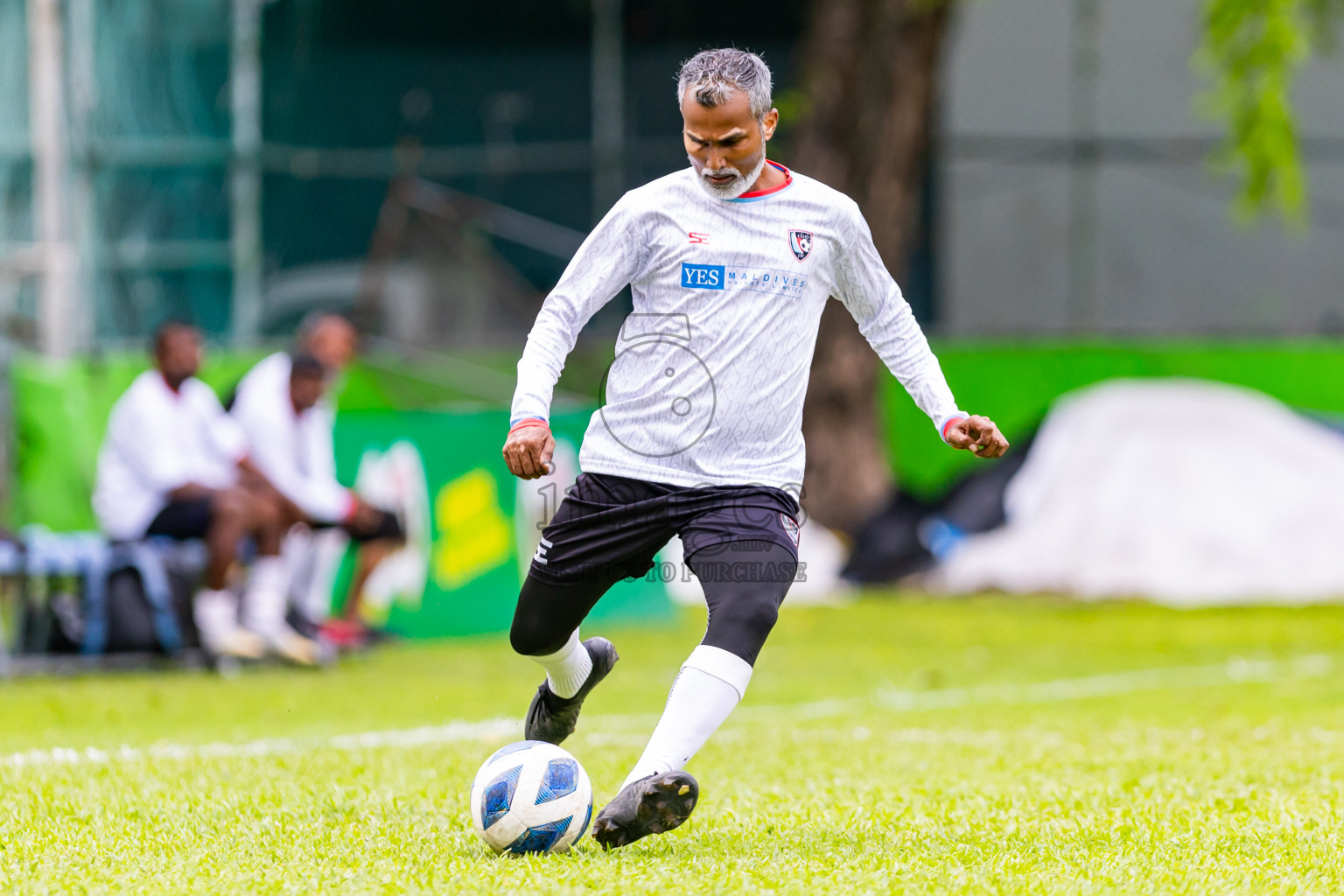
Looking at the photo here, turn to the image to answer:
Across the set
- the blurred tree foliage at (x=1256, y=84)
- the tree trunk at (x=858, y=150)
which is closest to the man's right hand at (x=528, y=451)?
the blurred tree foliage at (x=1256, y=84)

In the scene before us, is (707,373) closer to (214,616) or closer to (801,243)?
(801,243)

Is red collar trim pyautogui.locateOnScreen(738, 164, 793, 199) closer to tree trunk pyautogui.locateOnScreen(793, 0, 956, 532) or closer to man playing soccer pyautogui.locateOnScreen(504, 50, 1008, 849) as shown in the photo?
man playing soccer pyautogui.locateOnScreen(504, 50, 1008, 849)

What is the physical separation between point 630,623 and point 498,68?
8423mm

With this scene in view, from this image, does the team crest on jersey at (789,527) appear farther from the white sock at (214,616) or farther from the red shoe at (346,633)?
the red shoe at (346,633)

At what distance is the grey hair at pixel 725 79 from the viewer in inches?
184

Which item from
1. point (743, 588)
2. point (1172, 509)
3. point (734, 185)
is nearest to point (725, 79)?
point (734, 185)

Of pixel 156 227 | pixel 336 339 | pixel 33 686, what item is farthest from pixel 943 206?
pixel 33 686

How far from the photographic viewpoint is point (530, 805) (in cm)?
449

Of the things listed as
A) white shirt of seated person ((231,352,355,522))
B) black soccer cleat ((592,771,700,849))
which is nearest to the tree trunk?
white shirt of seated person ((231,352,355,522))

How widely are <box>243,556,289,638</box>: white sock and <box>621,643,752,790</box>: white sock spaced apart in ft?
19.9

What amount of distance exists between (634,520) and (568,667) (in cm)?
59

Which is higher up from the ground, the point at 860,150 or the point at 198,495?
the point at 860,150

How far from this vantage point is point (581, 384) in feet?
55.5

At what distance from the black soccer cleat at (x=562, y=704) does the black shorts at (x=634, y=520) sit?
0.49 m
